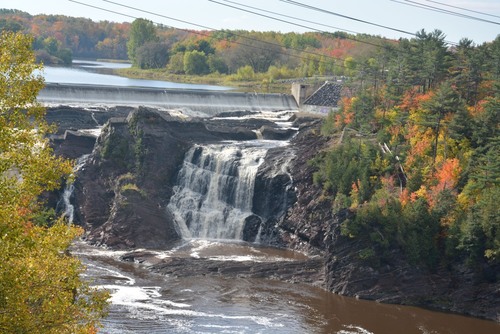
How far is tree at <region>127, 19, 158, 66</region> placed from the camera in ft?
552

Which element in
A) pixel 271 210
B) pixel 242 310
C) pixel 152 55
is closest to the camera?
pixel 242 310

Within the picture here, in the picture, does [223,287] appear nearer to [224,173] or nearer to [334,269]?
[334,269]

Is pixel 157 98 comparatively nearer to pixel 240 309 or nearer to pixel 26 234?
pixel 240 309

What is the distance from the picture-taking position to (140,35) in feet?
559

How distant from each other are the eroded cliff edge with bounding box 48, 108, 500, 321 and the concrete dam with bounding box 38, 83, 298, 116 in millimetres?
15728

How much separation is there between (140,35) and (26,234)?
15655 centimetres

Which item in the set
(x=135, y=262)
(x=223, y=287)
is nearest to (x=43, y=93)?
(x=135, y=262)

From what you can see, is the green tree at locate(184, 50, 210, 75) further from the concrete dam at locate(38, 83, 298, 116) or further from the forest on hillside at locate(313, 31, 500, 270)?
the forest on hillside at locate(313, 31, 500, 270)

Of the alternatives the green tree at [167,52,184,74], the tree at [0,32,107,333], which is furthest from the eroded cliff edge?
the green tree at [167,52,184,74]

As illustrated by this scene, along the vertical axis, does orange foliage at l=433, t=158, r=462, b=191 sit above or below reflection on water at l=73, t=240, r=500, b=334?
above

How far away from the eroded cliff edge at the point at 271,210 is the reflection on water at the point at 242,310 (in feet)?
5.16

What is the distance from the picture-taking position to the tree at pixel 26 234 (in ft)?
53.9

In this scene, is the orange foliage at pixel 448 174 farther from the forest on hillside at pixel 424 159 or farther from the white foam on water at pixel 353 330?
the white foam on water at pixel 353 330

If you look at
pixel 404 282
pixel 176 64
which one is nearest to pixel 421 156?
pixel 404 282
